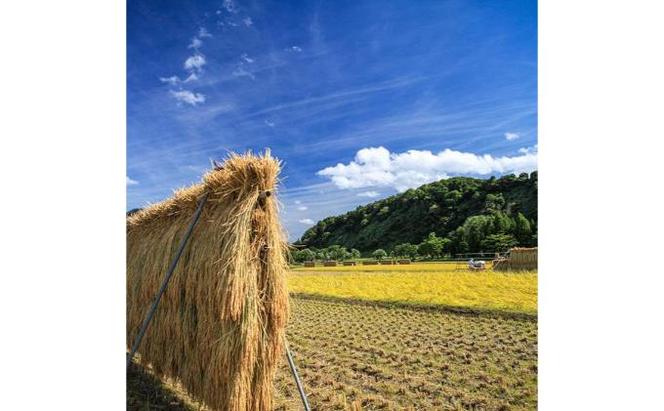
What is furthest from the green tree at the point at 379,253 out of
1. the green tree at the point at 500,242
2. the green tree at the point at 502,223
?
the green tree at the point at 502,223

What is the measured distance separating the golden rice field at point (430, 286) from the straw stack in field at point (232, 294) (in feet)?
2.35

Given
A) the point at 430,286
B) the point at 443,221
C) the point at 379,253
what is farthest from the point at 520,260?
the point at 430,286

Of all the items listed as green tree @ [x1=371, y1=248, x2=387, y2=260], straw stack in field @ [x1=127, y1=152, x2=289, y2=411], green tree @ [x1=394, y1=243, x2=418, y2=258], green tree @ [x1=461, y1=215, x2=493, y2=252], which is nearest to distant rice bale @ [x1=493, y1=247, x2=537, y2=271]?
green tree @ [x1=461, y1=215, x2=493, y2=252]

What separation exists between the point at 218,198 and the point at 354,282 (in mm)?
7809

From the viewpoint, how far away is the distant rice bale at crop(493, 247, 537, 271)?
3.51m

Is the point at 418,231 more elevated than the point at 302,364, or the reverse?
the point at 418,231

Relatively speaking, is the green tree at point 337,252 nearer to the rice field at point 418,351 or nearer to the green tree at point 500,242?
the rice field at point 418,351

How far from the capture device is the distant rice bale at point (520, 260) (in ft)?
11.5

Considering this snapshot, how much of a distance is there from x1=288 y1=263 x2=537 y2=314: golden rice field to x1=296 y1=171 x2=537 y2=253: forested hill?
78 centimetres

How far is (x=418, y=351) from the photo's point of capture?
3861mm
